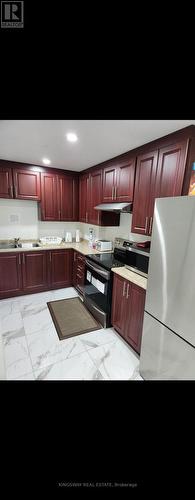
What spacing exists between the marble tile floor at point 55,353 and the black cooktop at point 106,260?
0.84 meters

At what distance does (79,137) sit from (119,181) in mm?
734

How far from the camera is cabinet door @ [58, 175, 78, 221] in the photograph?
3.45 m

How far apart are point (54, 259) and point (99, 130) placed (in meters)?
2.25

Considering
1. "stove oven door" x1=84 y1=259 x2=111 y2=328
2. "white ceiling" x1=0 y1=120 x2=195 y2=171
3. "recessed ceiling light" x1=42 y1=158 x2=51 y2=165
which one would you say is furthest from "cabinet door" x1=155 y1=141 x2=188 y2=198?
"recessed ceiling light" x1=42 y1=158 x2=51 y2=165

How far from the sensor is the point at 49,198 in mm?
3385

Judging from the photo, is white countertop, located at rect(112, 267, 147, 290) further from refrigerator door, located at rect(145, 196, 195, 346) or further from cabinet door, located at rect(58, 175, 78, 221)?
cabinet door, located at rect(58, 175, 78, 221)

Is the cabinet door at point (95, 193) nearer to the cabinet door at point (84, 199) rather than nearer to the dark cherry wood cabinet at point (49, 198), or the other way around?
the cabinet door at point (84, 199)

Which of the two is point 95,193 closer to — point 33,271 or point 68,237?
point 68,237

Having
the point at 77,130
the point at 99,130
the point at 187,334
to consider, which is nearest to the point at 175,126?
the point at 99,130
